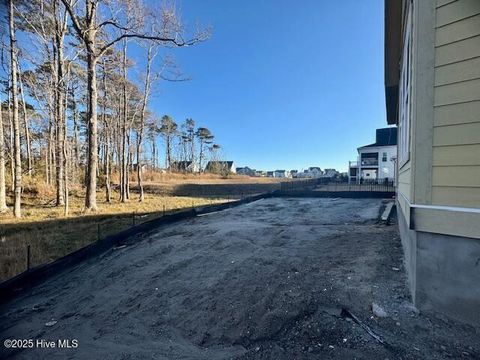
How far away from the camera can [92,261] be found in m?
4.26

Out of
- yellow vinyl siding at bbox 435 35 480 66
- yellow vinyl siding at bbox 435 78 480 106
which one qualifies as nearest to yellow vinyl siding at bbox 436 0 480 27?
yellow vinyl siding at bbox 435 35 480 66

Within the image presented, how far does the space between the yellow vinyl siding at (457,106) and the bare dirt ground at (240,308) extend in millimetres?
1082

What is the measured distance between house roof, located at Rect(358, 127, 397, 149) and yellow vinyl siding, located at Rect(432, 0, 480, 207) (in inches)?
1095

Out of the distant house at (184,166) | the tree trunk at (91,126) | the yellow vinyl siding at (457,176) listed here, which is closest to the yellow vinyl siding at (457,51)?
the yellow vinyl siding at (457,176)

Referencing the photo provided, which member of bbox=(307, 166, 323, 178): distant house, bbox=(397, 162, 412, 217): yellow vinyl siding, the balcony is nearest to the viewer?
bbox=(397, 162, 412, 217): yellow vinyl siding

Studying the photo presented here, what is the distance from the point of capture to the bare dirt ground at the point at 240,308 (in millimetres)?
1863

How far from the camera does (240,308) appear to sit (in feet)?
7.94

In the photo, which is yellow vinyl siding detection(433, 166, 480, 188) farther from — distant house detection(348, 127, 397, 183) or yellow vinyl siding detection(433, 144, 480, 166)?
distant house detection(348, 127, 397, 183)

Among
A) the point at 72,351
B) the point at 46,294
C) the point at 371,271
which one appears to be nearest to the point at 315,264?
the point at 371,271

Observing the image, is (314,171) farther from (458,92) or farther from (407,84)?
(458,92)

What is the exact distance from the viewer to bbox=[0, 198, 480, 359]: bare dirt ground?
1863mm

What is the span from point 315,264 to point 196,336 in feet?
6.05

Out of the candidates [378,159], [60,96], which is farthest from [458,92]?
[378,159]

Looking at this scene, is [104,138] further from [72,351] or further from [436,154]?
[436,154]
